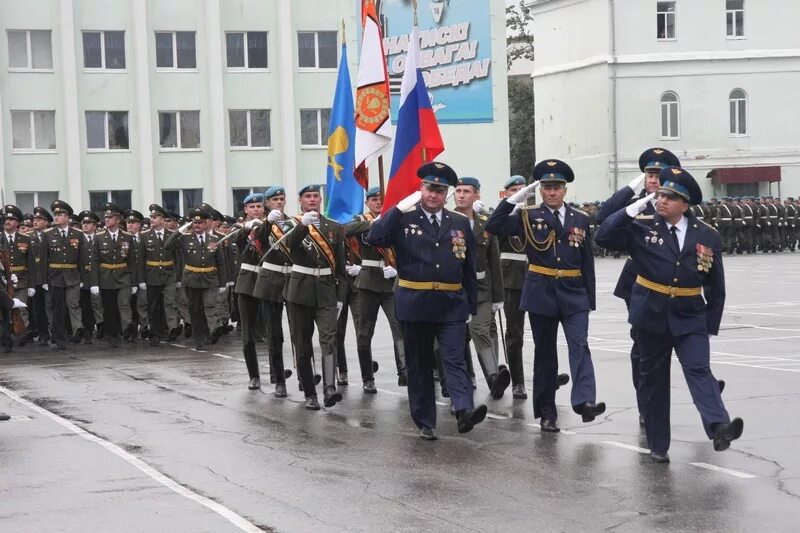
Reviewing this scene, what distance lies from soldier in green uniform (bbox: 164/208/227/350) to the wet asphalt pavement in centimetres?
536

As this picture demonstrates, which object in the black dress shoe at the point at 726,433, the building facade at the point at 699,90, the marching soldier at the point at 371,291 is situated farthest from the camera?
the building facade at the point at 699,90

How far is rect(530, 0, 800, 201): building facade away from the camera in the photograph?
198 feet

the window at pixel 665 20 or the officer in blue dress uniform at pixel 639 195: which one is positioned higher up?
the window at pixel 665 20

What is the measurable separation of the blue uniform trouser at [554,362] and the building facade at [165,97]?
4021cm

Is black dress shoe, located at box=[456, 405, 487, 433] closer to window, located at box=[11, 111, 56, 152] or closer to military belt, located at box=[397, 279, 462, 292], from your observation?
military belt, located at box=[397, 279, 462, 292]

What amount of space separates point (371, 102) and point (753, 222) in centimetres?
3630

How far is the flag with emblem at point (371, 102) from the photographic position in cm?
1545

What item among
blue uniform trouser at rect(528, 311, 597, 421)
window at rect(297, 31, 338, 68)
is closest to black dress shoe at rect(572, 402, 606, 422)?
blue uniform trouser at rect(528, 311, 597, 421)

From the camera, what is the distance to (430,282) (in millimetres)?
11500

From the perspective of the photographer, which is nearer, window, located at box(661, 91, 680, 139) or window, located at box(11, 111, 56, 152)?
window, located at box(11, 111, 56, 152)

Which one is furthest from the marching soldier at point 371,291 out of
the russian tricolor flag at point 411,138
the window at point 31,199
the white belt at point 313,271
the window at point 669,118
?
the window at point 669,118

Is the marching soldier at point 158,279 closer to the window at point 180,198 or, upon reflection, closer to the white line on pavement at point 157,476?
the white line on pavement at point 157,476

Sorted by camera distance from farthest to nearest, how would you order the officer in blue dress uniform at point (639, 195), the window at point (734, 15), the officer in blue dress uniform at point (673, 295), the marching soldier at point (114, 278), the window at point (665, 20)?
the window at point (734, 15) → the window at point (665, 20) → the marching soldier at point (114, 278) → the officer in blue dress uniform at point (639, 195) → the officer in blue dress uniform at point (673, 295)

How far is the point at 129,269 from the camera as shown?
76.8 ft
